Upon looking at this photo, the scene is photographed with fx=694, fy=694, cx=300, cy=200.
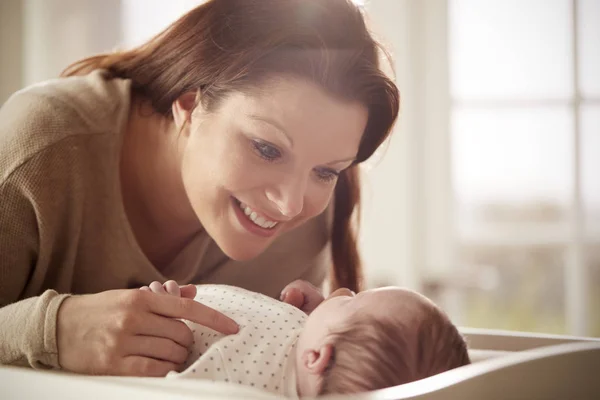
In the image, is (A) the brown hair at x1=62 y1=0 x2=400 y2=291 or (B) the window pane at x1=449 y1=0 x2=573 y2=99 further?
(B) the window pane at x1=449 y1=0 x2=573 y2=99

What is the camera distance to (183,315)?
0.71m

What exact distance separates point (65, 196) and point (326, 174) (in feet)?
1.18

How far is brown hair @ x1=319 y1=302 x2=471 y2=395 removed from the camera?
26.2 inches

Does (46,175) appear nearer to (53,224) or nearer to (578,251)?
(53,224)

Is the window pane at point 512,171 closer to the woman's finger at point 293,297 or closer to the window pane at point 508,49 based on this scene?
the window pane at point 508,49

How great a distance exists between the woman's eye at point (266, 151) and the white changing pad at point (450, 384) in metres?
0.39

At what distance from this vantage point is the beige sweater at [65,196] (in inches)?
35.2

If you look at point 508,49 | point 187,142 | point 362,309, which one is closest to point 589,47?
point 508,49

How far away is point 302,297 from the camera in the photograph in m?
0.95

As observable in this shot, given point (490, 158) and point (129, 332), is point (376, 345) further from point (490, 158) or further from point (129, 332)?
point (490, 158)

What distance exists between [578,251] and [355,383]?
1314mm

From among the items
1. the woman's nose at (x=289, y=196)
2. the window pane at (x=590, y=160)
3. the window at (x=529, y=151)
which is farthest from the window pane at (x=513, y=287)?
the woman's nose at (x=289, y=196)

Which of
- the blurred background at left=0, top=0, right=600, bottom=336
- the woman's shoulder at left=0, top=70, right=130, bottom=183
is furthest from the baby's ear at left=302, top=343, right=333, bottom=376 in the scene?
the blurred background at left=0, top=0, right=600, bottom=336

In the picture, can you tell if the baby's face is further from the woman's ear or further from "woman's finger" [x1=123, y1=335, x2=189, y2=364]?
the woman's ear
